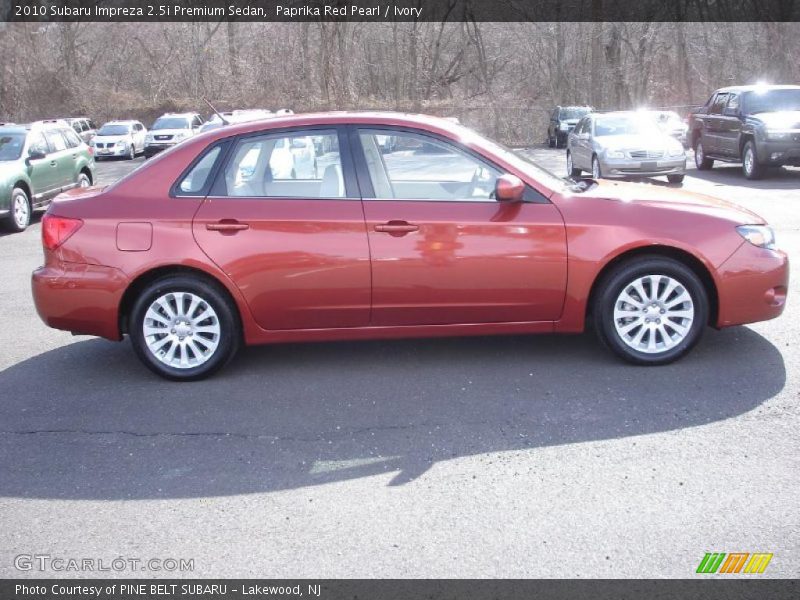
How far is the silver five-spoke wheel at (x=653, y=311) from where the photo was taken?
597 cm

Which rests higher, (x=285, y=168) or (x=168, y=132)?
(x=168, y=132)

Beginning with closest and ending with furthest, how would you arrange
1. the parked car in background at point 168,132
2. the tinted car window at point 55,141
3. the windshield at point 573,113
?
the tinted car window at point 55,141, the windshield at point 573,113, the parked car in background at point 168,132

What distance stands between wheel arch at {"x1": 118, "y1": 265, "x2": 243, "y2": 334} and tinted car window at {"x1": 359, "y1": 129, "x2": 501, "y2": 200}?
120cm

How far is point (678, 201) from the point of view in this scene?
616cm

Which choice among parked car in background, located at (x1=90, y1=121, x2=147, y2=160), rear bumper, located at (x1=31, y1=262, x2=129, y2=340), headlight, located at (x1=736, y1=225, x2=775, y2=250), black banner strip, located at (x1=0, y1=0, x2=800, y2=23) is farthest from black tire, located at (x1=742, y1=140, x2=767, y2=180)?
black banner strip, located at (x1=0, y1=0, x2=800, y2=23)

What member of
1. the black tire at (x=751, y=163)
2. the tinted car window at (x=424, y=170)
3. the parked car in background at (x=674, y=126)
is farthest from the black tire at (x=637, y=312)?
the parked car in background at (x=674, y=126)

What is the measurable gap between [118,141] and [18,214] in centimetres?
2066

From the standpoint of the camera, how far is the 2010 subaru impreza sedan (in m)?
5.87

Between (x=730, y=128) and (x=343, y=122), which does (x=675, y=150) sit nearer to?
(x=730, y=128)

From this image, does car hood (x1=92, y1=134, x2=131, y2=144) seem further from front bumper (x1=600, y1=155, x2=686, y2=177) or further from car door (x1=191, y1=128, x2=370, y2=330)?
car door (x1=191, y1=128, x2=370, y2=330)

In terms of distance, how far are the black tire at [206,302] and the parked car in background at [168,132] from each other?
27.7m

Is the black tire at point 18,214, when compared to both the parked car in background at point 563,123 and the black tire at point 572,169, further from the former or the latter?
the parked car in background at point 563,123

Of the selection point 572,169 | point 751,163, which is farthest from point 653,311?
point 572,169

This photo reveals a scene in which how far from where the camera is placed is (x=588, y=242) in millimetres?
5879
